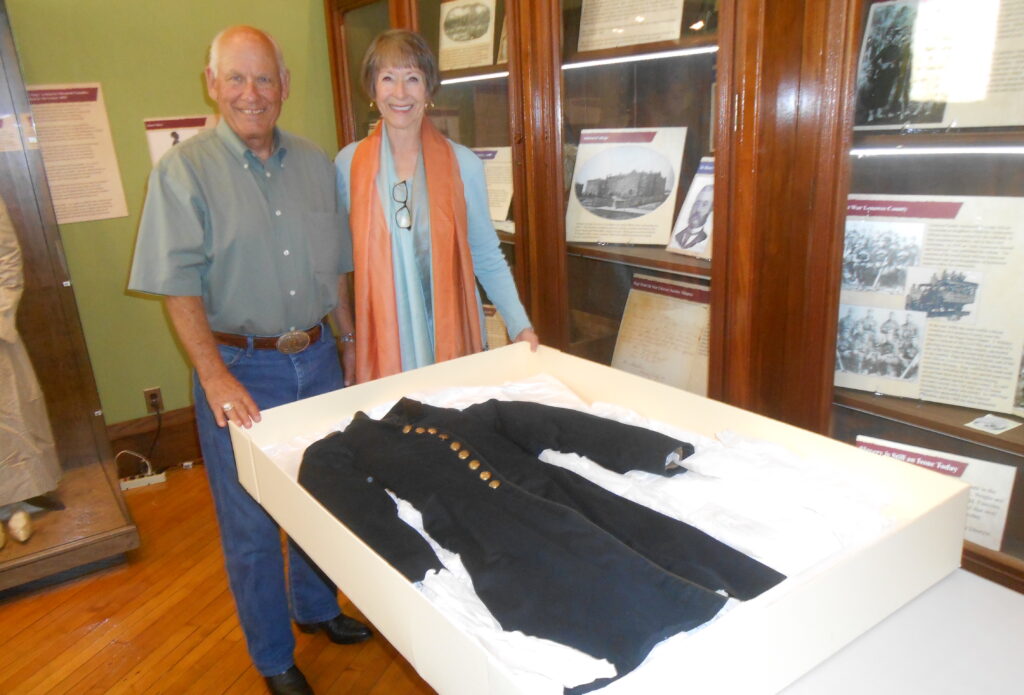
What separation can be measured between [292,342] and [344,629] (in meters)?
0.79

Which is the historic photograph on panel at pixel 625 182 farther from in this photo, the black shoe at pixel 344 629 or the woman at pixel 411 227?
the black shoe at pixel 344 629

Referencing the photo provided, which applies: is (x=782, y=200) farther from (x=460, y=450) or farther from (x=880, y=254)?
(x=460, y=450)

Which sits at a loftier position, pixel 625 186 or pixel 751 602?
pixel 625 186

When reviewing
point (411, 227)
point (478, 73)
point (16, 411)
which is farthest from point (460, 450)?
point (16, 411)

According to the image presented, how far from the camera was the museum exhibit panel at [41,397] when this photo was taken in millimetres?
2227

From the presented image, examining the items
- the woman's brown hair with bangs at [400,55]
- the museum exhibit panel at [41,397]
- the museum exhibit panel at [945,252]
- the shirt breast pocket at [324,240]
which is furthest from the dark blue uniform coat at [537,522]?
the museum exhibit panel at [41,397]

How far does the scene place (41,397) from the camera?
2377 millimetres

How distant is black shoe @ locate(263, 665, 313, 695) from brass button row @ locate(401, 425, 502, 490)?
0.82 meters

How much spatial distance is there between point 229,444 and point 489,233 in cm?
81

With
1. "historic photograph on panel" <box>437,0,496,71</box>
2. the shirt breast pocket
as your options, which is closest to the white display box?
the shirt breast pocket

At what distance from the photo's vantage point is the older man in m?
1.49

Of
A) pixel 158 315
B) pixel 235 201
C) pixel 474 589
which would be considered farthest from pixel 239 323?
pixel 158 315

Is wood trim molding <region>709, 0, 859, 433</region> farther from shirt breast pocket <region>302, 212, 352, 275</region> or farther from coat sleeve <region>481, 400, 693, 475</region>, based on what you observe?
shirt breast pocket <region>302, 212, 352, 275</region>

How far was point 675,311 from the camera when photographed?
1.99m
